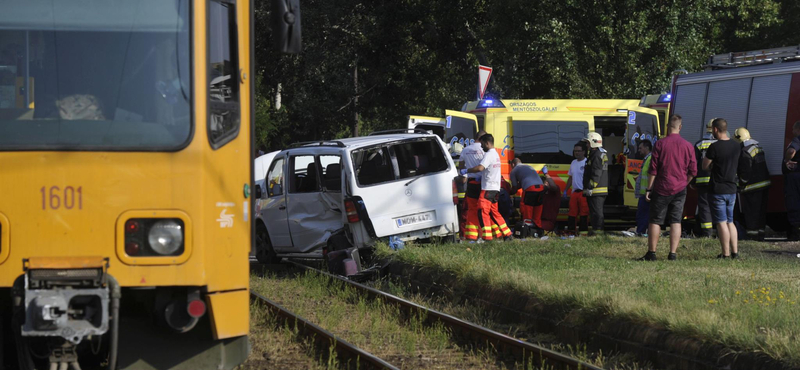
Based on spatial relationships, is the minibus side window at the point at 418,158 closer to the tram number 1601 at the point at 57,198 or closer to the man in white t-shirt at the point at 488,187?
the man in white t-shirt at the point at 488,187

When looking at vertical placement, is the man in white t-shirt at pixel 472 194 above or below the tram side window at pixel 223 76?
below

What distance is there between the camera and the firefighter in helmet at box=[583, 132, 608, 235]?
653 inches

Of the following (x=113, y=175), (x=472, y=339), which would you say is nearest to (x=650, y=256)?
(x=472, y=339)

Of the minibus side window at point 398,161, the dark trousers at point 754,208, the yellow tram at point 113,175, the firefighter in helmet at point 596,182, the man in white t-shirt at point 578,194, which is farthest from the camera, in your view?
the man in white t-shirt at point 578,194

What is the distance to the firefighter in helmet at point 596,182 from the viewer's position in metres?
16.6

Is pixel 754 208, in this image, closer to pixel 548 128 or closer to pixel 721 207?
pixel 721 207

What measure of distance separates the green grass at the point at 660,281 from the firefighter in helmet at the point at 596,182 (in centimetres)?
166

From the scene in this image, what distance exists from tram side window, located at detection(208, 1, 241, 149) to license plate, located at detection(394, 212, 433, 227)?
7515 mm

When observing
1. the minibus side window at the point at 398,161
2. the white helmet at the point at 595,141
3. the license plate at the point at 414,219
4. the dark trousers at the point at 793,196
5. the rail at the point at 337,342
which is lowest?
the rail at the point at 337,342

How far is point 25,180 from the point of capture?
5562 mm

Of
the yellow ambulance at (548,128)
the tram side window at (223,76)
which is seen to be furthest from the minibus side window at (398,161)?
the tram side window at (223,76)

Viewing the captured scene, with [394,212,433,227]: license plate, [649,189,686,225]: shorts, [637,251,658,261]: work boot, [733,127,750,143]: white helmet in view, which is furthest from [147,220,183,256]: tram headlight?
[733,127,750,143]: white helmet

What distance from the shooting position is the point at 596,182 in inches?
656

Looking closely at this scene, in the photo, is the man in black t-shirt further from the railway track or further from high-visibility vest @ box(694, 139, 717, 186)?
the railway track
